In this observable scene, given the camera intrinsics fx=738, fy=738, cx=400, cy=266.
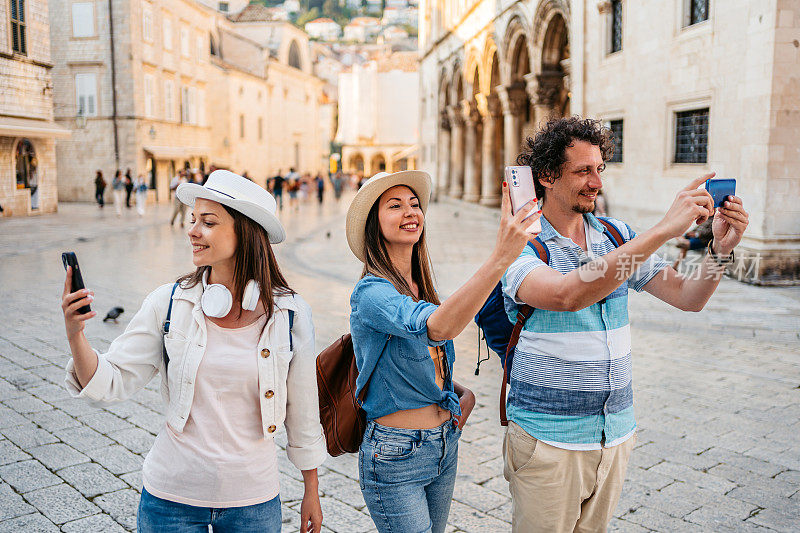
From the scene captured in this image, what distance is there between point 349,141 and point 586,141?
68246 mm

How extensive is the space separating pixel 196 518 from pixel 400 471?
66 centimetres

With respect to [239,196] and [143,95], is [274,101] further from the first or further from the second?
[239,196]

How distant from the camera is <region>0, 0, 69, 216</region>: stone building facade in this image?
24.1 metres

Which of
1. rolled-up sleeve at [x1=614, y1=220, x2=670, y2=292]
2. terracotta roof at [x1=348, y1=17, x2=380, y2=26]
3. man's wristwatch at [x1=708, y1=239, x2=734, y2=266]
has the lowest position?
rolled-up sleeve at [x1=614, y1=220, x2=670, y2=292]

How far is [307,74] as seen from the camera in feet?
201

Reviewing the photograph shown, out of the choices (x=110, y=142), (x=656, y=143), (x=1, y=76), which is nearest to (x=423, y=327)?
(x=656, y=143)

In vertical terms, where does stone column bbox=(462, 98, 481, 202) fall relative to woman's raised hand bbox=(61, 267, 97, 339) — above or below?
above

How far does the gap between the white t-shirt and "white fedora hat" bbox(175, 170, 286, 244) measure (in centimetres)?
35

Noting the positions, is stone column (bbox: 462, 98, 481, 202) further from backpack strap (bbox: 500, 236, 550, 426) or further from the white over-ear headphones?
the white over-ear headphones

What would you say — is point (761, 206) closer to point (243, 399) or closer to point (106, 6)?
point (243, 399)

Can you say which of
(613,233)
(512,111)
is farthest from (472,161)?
(613,233)

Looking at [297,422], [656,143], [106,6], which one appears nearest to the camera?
[297,422]

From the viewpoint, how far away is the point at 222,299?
225 centimetres

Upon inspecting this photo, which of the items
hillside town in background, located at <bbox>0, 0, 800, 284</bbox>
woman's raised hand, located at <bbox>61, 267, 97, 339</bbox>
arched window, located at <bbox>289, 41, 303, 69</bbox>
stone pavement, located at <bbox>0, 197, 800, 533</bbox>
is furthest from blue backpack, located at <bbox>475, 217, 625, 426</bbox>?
arched window, located at <bbox>289, 41, 303, 69</bbox>
